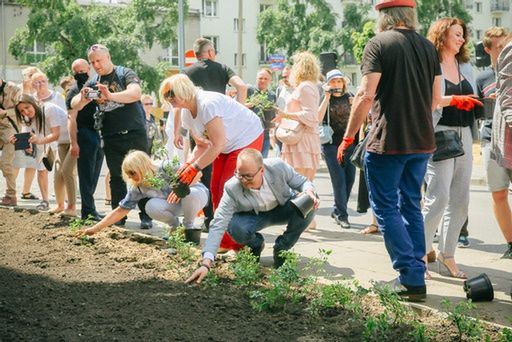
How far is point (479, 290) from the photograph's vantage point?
5719mm

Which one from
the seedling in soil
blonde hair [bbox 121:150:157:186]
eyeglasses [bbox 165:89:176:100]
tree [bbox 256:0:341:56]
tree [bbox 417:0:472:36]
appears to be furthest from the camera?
tree [bbox 256:0:341:56]

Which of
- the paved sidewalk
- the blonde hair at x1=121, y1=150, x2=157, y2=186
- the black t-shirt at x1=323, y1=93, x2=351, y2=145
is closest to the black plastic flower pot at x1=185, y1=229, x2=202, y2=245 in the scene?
the paved sidewalk

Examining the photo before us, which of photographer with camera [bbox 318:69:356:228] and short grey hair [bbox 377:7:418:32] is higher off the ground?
short grey hair [bbox 377:7:418:32]

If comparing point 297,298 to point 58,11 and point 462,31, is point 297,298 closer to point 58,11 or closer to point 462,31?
point 462,31

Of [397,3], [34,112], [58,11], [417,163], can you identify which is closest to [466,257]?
[417,163]

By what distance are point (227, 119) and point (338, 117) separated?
3.31 metres

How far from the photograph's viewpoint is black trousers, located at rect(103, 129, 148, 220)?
966cm

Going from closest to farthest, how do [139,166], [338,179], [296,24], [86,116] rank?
[139,166], [86,116], [338,179], [296,24]

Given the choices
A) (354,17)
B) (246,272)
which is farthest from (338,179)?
(354,17)

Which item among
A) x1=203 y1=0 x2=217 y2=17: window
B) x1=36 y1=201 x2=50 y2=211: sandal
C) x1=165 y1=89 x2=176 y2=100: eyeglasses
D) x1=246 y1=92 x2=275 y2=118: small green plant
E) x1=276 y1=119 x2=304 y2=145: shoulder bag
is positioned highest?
x1=203 y1=0 x2=217 y2=17: window

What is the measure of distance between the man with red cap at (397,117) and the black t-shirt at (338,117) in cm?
441

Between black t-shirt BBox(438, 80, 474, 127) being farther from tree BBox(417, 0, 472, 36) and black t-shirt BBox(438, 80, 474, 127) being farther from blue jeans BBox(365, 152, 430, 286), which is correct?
tree BBox(417, 0, 472, 36)

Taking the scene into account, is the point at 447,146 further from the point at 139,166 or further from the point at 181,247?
the point at 139,166

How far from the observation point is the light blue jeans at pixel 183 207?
8.44m
